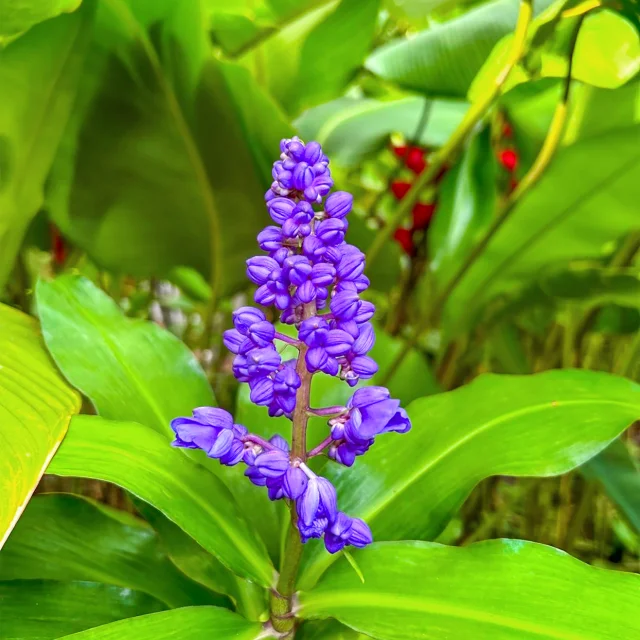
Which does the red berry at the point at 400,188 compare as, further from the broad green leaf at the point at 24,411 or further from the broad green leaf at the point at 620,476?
the broad green leaf at the point at 24,411

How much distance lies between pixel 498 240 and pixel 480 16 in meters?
0.29

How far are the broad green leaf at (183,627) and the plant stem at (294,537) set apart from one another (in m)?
0.02

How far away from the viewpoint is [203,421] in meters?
0.35

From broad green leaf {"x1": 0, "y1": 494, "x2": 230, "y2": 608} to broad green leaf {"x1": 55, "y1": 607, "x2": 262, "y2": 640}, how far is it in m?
0.11

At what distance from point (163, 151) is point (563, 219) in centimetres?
53

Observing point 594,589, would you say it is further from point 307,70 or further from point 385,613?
point 307,70

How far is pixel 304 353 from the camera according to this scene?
0.35 metres

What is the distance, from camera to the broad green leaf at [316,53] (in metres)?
0.74

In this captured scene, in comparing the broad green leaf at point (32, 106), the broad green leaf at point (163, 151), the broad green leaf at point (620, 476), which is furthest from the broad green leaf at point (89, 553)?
the broad green leaf at point (620, 476)

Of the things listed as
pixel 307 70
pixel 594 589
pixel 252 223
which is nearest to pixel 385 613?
pixel 594 589

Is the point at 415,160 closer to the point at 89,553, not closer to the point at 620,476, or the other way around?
the point at 620,476

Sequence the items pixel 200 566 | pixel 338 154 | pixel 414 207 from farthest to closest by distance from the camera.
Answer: pixel 414 207 → pixel 338 154 → pixel 200 566

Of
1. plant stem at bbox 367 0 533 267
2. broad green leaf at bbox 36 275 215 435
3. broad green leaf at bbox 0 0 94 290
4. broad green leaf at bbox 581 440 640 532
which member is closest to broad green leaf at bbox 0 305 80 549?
broad green leaf at bbox 36 275 215 435

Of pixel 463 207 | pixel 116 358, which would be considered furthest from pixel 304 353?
pixel 463 207
